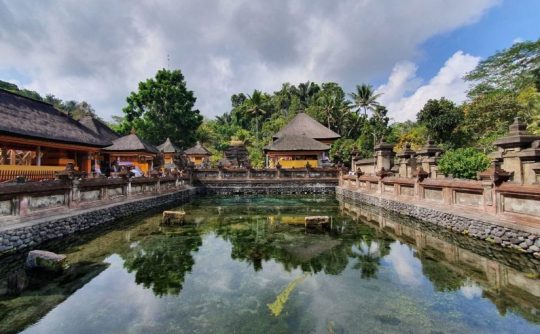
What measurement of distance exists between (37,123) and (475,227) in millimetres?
22355

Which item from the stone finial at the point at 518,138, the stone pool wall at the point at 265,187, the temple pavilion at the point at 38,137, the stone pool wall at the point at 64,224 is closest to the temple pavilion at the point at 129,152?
the temple pavilion at the point at 38,137

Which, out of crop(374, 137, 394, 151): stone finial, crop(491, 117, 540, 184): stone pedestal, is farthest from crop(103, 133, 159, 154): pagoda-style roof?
crop(491, 117, 540, 184): stone pedestal

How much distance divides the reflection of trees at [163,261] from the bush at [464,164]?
16094 mm

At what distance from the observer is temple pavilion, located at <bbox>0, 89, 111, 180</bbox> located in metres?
15.1

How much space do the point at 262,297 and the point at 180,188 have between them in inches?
771

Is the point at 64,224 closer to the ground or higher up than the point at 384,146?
closer to the ground

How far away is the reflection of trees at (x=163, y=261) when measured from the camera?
22.3 feet

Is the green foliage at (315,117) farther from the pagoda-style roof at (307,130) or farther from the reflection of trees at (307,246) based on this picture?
the reflection of trees at (307,246)

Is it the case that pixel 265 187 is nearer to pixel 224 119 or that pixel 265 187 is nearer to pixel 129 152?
pixel 129 152

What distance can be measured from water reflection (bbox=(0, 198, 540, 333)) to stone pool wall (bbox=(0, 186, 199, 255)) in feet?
2.27

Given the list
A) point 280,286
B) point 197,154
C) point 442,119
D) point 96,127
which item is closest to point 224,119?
point 197,154

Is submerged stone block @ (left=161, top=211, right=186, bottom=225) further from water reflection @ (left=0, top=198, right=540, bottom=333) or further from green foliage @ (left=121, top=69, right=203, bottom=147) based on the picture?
green foliage @ (left=121, top=69, right=203, bottom=147)

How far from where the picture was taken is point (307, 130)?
41.0 meters

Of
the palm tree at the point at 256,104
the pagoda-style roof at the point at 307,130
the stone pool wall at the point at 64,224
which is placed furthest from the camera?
the palm tree at the point at 256,104
